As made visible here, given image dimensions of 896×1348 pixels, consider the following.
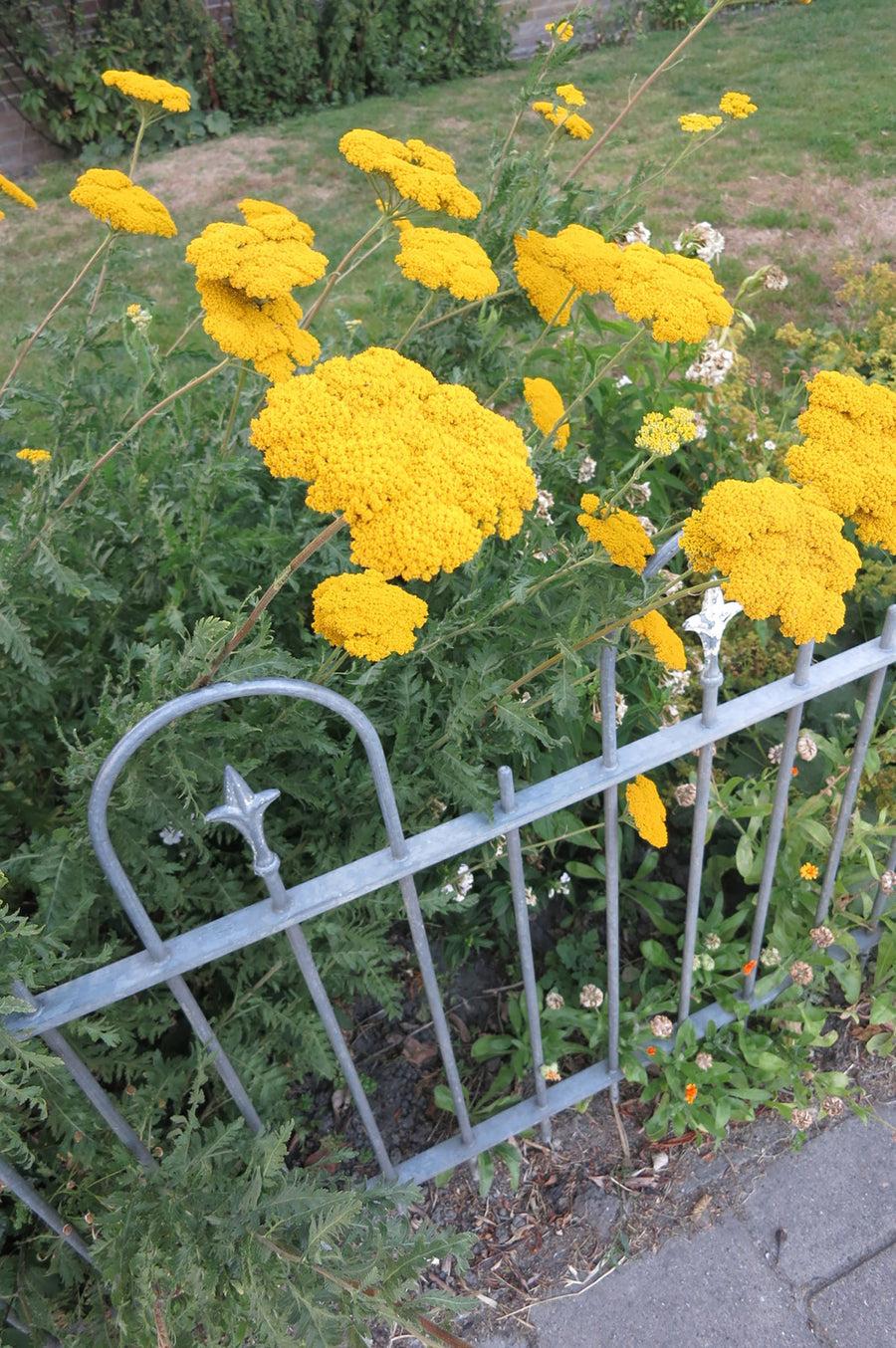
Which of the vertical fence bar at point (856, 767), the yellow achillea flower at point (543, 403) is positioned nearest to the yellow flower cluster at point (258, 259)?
the yellow achillea flower at point (543, 403)

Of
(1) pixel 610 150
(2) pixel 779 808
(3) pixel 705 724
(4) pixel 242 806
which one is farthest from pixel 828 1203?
(1) pixel 610 150

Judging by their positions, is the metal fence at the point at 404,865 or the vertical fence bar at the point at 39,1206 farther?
the vertical fence bar at the point at 39,1206

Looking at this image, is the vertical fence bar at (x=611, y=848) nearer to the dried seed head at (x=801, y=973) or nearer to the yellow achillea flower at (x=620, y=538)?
the yellow achillea flower at (x=620, y=538)

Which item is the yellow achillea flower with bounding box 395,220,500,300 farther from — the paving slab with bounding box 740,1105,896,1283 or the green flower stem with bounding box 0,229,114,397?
the paving slab with bounding box 740,1105,896,1283

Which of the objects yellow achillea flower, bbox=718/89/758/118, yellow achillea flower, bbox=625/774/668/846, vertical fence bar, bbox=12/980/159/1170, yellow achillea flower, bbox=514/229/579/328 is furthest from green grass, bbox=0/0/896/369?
vertical fence bar, bbox=12/980/159/1170

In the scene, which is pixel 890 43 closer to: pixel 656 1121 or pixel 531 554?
pixel 531 554

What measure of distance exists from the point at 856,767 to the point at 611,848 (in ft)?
2.00

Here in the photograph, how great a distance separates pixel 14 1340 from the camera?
5.88ft

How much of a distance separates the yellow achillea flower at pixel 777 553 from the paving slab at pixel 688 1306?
160 cm

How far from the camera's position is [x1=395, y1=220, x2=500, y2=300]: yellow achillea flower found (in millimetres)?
1674

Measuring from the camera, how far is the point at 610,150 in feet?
23.7

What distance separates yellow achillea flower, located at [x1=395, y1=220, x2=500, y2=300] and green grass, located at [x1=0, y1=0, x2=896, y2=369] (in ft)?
12.3

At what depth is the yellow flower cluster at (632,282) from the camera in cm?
157

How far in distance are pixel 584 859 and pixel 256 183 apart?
6.44 metres
